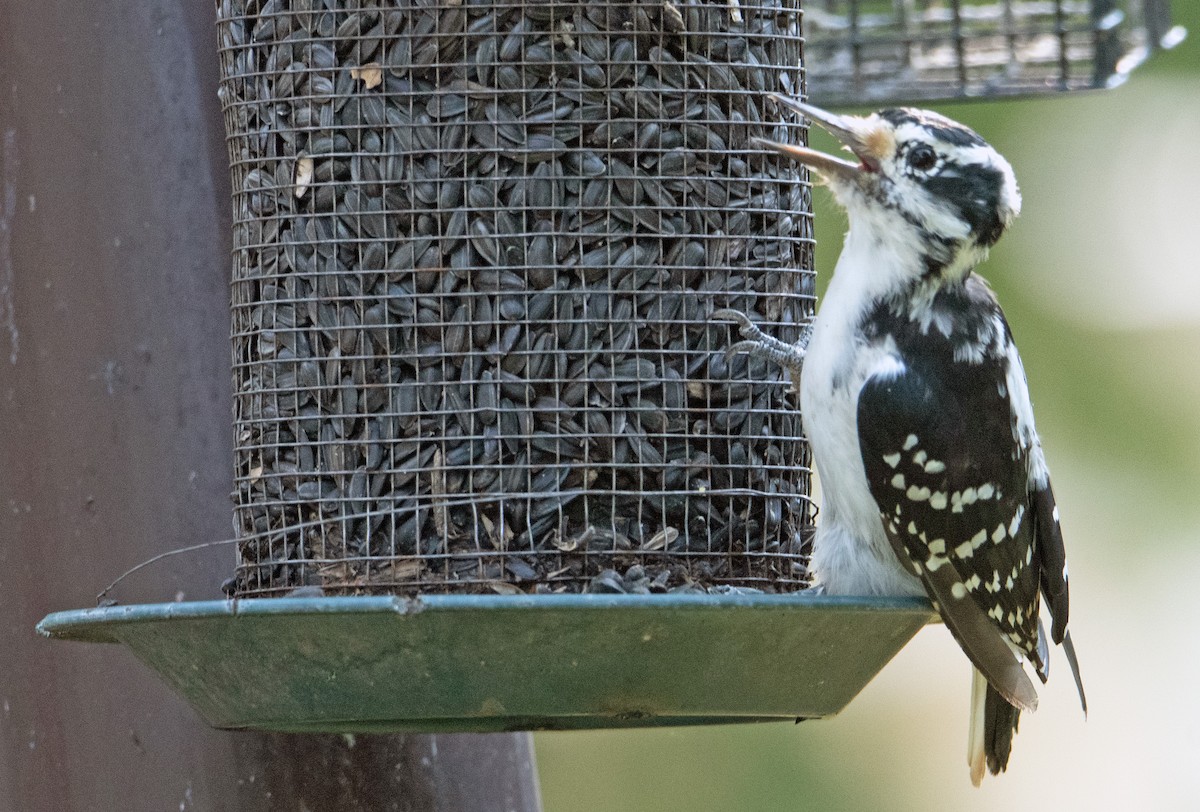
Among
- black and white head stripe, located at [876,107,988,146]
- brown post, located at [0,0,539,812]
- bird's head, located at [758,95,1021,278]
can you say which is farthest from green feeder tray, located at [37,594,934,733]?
black and white head stripe, located at [876,107,988,146]

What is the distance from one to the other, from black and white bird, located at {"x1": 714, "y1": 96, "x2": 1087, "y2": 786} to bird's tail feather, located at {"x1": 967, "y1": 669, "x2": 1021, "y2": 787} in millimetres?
468

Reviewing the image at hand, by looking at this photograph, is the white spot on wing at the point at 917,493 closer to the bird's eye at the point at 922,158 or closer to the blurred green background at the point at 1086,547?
the bird's eye at the point at 922,158

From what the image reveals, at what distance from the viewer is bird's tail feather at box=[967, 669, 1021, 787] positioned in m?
4.50

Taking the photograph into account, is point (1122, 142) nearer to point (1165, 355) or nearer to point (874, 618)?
point (1165, 355)

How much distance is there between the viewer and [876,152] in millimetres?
3893

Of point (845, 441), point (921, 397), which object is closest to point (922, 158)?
point (921, 397)

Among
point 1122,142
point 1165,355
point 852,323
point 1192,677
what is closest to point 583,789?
point 1192,677

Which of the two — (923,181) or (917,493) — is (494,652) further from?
(923,181)

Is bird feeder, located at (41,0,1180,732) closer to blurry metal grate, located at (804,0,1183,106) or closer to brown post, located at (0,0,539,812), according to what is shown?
brown post, located at (0,0,539,812)

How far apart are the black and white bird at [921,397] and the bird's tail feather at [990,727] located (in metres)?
0.47

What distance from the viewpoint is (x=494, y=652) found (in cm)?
296

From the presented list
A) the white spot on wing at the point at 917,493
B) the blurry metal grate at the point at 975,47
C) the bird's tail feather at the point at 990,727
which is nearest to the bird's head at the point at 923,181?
the white spot on wing at the point at 917,493

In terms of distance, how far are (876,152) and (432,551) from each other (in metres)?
1.35

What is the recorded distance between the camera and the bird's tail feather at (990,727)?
4.50 m
